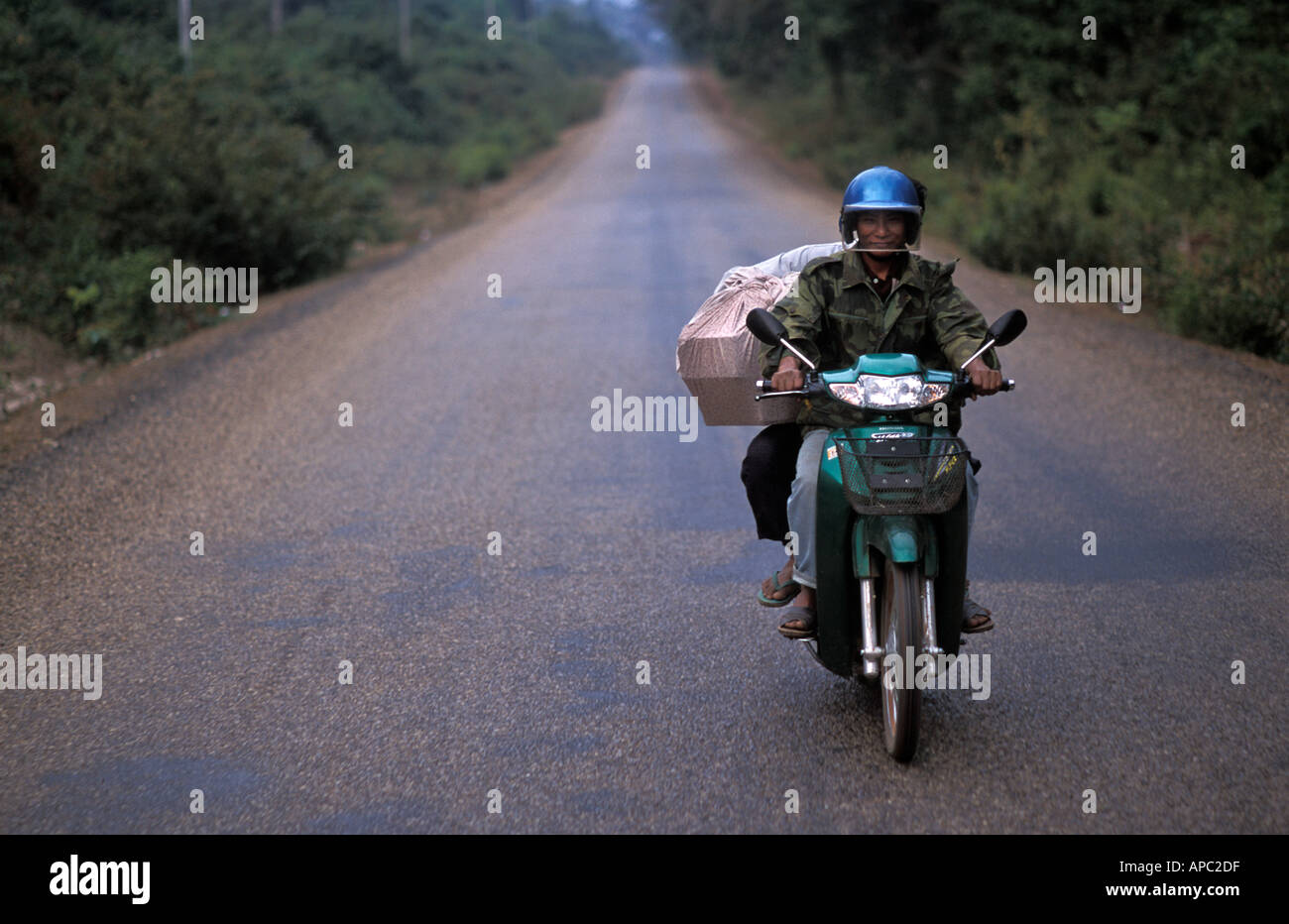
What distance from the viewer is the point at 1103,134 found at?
21125 mm

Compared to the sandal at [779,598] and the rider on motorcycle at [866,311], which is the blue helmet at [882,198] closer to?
the rider on motorcycle at [866,311]

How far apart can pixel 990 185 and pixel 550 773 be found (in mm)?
18276

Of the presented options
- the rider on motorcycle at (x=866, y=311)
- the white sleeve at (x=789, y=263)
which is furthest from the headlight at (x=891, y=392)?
the white sleeve at (x=789, y=263)

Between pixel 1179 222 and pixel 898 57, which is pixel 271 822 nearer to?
pixel 1179 222

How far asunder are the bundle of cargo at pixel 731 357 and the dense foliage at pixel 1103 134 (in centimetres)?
731

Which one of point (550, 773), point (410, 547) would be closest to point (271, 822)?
point (550, 773)

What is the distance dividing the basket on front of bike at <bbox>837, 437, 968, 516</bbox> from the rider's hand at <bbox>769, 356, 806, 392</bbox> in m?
0.34

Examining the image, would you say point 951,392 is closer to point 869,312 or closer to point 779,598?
point 869,312

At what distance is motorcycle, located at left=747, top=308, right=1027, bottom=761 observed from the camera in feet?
13.9

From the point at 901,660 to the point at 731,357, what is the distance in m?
1.31

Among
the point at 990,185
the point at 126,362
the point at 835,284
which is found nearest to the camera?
the point at 835,284

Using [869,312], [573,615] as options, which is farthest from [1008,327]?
[573,615]

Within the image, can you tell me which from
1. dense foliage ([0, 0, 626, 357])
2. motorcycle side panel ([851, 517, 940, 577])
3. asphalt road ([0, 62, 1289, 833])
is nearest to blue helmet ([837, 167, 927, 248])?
motorcycle side panel ([851, 517, 940, 577])

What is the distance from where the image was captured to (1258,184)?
15266 millimetres
